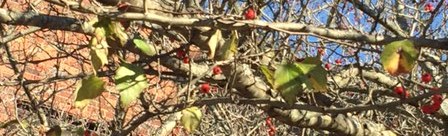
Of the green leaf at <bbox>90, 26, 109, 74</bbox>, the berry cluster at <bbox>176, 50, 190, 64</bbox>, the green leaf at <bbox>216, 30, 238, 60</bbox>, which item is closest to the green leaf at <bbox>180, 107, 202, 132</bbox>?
the green leaf at <bbox>216, 30, 238, 60</bbox>

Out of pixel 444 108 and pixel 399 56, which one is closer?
pixel 399 56

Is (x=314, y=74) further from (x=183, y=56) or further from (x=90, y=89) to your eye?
(x=183, y=56)

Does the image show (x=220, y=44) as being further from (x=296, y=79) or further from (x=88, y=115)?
(x=88, y=115)

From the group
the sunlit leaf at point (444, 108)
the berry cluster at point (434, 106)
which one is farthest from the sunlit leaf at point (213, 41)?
the sunlit leaf at point (444, 108)

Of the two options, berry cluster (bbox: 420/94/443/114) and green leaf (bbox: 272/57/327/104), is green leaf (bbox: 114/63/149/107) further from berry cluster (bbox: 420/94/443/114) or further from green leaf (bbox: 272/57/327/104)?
berry cluster (bbox: 420/94/443/114)

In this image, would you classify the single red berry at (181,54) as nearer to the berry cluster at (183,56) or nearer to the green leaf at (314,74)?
the berry cluster at (183,56)

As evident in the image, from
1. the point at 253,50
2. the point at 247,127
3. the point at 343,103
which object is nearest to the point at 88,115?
the point at 247,127

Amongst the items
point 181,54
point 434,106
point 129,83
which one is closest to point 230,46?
point 129,83
